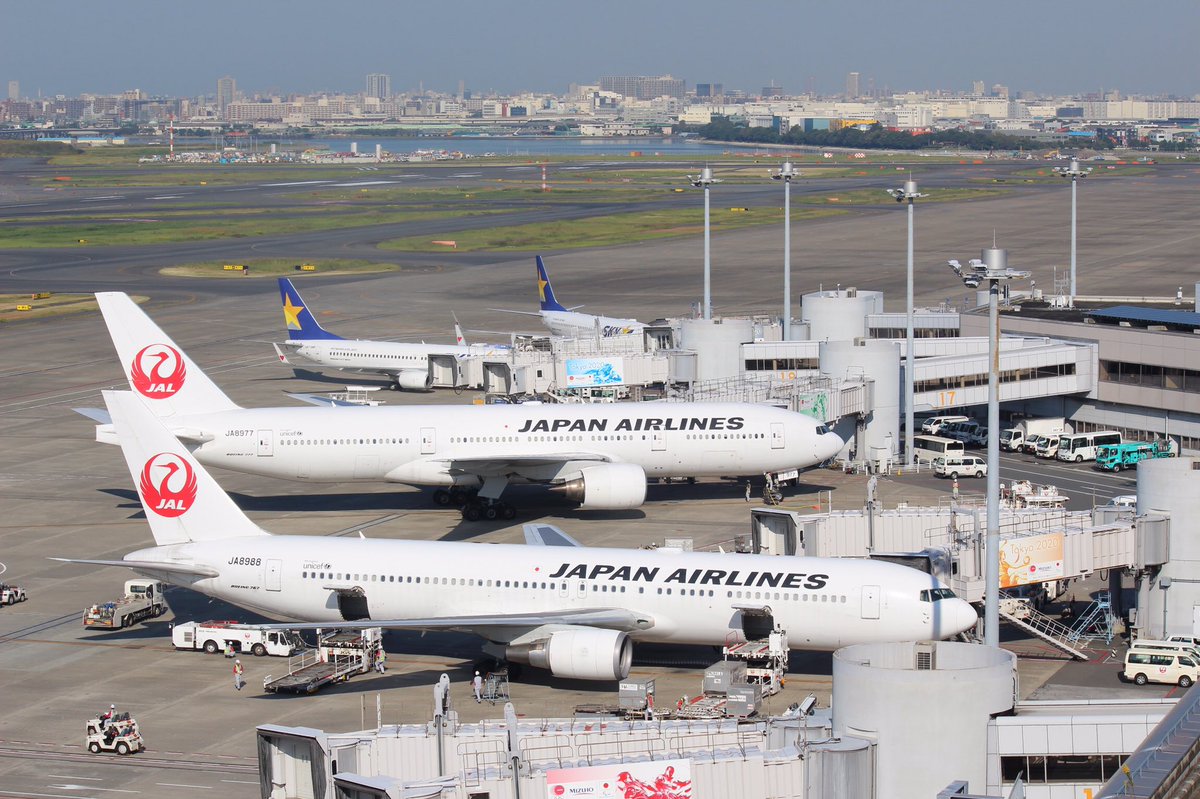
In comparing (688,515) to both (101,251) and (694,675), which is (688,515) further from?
(101,251)

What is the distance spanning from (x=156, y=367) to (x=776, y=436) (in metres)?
26.1

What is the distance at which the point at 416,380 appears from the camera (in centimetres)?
9956

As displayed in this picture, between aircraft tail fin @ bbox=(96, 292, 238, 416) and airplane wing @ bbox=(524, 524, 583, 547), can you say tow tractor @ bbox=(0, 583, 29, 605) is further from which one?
airplane wing @ bbox=(524, 524, 583, 547)

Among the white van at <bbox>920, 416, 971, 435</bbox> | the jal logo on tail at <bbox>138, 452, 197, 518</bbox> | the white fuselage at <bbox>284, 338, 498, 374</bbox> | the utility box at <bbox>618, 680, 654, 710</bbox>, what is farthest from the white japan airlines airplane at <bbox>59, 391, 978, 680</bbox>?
the white fuselage at <bbox>284, 338, 498, 374</bbox>

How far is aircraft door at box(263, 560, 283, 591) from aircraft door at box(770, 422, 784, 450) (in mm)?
25883

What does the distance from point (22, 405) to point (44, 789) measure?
6129 centimetres

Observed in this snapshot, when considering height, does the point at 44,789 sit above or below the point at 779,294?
below

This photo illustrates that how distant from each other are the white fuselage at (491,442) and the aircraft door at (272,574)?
1959cm

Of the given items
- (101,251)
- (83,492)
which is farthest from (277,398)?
(101,251)

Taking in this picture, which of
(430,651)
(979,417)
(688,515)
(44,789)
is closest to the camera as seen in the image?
(44,789)

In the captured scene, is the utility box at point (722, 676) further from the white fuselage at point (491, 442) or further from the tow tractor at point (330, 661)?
the white fuselage at point (491, 442)

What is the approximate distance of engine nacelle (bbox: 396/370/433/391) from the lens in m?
99.4

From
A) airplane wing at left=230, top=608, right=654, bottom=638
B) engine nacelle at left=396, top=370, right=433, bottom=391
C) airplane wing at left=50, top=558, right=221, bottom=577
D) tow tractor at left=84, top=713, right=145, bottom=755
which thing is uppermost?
engine nacelle at left=396, top=370, right=433, bottom=391

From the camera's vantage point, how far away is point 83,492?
7244 cm
